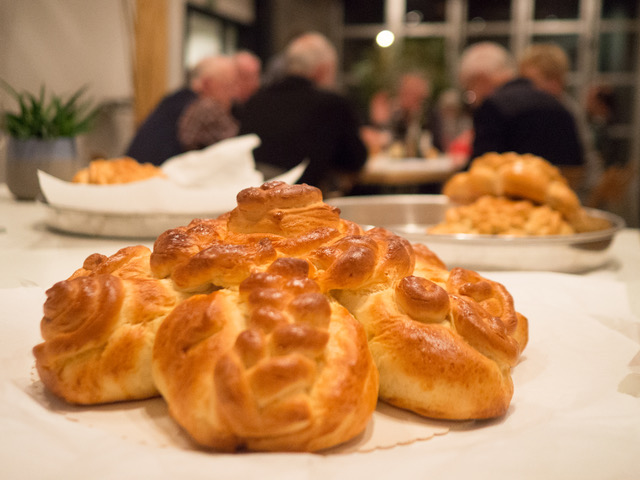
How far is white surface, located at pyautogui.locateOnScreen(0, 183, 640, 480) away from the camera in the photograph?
476 millimetres

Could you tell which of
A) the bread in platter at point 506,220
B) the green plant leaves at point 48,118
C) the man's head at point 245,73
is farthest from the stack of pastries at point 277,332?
the man's head at point 245,73

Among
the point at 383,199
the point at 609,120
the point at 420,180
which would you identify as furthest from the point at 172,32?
the point at 609,120

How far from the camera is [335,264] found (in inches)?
23.9

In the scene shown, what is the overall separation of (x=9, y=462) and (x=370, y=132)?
611cm

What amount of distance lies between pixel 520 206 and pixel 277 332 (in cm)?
102

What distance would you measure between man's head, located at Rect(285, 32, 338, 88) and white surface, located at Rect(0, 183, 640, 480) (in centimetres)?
319

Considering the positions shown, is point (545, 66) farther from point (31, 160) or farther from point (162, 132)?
point (31, 160)

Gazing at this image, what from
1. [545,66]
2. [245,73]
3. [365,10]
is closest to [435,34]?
[365,10]

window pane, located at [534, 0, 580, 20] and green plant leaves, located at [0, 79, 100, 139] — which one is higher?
window pane, located at [534, 0, 580, 20]

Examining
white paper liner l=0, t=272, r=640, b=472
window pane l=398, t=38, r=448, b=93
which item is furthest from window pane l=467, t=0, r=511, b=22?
white paper liner l=0, t=272, r=640, b=472

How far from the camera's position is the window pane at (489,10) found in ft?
29.3

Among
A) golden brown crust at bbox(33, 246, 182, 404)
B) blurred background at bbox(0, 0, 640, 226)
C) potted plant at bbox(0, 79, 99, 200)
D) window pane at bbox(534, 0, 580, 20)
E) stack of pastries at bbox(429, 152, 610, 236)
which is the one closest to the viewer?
golden brown crust at bbox(33, 246, 182, 404)

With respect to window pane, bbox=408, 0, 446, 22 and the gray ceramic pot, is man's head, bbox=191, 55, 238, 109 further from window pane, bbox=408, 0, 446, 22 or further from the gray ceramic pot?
window pane, bbox=408, 0, 446, 22

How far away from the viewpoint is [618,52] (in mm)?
8719
